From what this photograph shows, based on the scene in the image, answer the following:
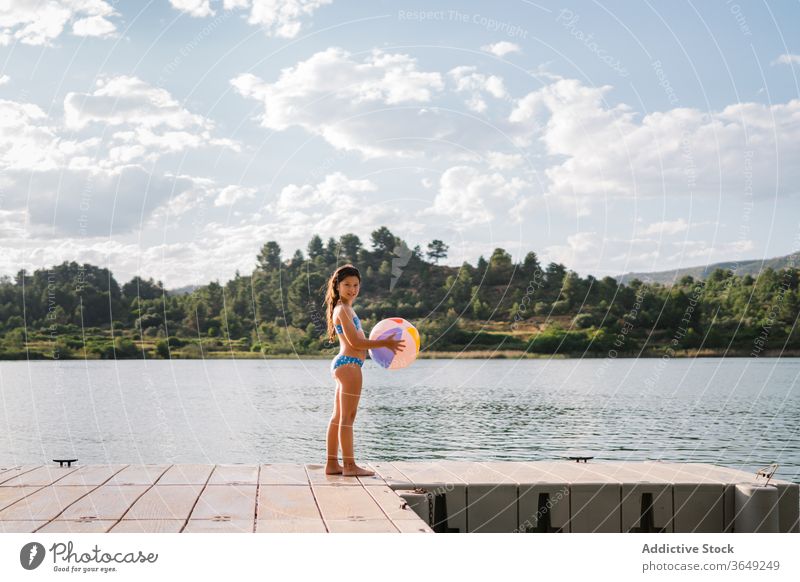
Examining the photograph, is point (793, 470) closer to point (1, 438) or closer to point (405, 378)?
point (1, 438)

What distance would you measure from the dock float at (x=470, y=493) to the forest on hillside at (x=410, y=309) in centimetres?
2550

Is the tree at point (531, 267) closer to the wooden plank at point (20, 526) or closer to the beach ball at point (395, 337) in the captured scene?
the beach ball at point (395, 337)

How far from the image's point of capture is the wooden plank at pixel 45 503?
25.8ft

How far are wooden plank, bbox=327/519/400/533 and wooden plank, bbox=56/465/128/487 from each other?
351 cm

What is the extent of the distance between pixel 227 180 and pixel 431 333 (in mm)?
38459

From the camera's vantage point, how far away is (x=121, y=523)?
7.58 metres

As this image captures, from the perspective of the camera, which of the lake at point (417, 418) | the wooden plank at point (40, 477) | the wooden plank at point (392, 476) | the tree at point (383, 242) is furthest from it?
the tree at point (383, 242)

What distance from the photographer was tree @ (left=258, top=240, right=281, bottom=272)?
170 ft

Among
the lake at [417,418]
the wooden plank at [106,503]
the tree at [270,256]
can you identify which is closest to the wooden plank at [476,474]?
the wooden plank at [106,503]

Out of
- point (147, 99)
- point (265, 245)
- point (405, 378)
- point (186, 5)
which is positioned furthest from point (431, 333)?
point (186, 5)

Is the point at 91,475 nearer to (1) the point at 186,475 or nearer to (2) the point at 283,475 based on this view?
(1) the point at 186,475

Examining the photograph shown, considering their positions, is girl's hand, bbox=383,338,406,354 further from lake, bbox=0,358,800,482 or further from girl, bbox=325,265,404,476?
lake, bbox=0,358,800,482

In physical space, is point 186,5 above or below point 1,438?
above

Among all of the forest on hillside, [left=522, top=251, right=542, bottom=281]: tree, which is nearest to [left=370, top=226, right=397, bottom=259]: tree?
the forest on hillside
